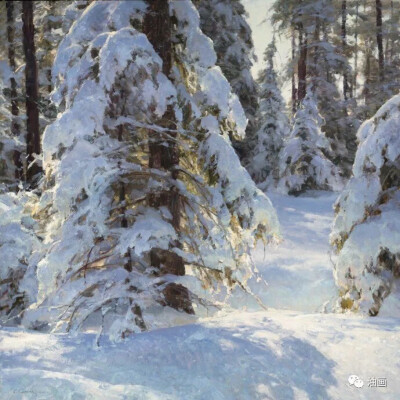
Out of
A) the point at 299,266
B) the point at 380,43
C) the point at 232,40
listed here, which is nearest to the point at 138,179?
the point at 299,266

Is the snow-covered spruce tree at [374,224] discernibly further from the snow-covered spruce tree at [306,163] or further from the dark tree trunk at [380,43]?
the dark tree trunk at [380,43]

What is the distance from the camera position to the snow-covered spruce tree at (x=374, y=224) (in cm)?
570

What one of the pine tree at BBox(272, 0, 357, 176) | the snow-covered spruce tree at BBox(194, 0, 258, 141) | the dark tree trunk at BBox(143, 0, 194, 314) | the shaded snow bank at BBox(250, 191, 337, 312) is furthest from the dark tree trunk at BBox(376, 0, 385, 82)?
the dark tree trunk at BBox(143, 0, 194, 314)

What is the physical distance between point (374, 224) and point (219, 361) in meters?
3.19

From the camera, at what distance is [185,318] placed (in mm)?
5223

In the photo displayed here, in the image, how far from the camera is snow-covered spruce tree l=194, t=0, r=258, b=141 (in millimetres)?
20016

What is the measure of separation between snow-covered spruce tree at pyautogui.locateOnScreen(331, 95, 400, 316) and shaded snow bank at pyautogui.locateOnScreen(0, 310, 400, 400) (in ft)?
4.63

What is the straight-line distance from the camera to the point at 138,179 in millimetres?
5379

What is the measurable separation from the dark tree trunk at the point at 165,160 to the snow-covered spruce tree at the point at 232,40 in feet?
47.4

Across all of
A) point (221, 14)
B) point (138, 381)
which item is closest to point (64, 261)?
point (138, 381)

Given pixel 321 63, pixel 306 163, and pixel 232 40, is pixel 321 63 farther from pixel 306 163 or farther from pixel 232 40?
pixel 306 163

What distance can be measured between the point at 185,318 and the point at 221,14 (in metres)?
17.7

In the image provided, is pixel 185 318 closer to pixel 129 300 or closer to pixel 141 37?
pixel 129 300

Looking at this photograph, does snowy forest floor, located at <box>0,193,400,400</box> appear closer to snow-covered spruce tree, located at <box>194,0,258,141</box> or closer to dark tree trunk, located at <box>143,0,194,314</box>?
dark tree trunk, located at <box>143,0,194,314</box>
